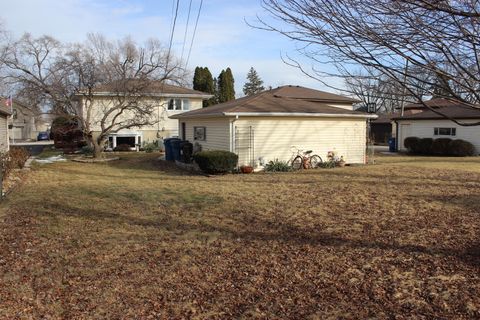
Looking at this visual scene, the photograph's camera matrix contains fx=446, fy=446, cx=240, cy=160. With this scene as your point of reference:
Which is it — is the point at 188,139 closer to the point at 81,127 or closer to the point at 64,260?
the point at 81,127

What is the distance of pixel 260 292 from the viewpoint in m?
4.92

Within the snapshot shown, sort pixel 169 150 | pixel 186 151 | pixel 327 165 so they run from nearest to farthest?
pixel 327 165 < pixel 186 151 < pixel 169 150

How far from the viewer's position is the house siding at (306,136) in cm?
1841

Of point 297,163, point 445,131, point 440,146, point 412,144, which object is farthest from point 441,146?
point 297,163

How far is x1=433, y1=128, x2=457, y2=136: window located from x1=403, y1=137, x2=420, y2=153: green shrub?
1185 millimetres

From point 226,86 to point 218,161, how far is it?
3348 centimetres

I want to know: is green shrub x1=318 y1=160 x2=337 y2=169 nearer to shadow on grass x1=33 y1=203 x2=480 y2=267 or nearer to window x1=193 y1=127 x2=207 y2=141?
window x1=193 y1=127 x2=207 y2=141

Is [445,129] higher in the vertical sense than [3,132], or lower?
higher

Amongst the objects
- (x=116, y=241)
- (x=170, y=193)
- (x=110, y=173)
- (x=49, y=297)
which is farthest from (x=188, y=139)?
(x=49, y=297)

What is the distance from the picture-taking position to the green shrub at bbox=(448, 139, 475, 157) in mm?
26391

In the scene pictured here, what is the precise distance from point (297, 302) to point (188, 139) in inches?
756

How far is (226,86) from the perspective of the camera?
161 feet

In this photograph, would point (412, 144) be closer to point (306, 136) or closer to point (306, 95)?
point (306, 95)

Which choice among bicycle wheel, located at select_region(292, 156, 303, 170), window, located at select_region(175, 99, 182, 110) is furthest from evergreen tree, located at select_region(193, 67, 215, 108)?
bicycle wheel, located at select_region(292, 156, 303, 170)
